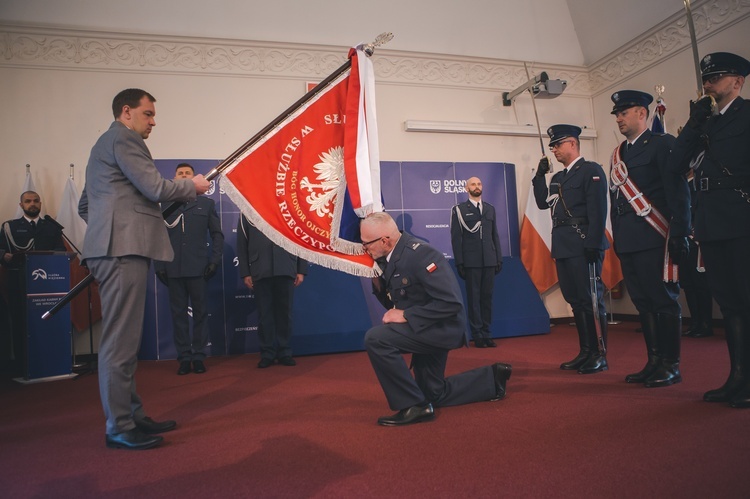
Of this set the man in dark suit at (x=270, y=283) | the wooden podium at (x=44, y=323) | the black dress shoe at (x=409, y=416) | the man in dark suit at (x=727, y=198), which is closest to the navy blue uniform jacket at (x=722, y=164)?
the man in dark suit at (x=727, y=198)

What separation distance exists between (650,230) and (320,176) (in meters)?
1.95

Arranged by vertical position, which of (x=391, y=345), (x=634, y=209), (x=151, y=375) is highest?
(x=634, y=209)

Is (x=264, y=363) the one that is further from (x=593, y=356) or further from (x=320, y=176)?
(x=593, y=356)

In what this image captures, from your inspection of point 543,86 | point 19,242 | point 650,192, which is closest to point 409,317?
point 650,192

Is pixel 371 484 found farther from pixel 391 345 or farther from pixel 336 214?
pixel 336 214

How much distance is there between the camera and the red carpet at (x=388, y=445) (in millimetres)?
1751

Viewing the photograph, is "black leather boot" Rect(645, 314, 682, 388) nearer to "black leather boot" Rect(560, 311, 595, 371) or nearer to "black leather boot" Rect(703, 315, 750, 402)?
"black leather boot" Rect(703, 315, 750, 402)

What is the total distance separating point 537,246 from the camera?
6.80 meters

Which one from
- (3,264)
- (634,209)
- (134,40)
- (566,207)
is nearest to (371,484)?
(634,209)

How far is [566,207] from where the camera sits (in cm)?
373

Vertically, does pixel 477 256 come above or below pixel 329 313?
above

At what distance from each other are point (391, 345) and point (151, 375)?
2763 millimetres

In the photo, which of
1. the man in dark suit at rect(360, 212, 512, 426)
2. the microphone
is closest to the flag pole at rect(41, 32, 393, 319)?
the man in dark suit at rect(360, 212, 512, 426)

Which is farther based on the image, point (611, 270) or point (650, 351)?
point (611, 270)
